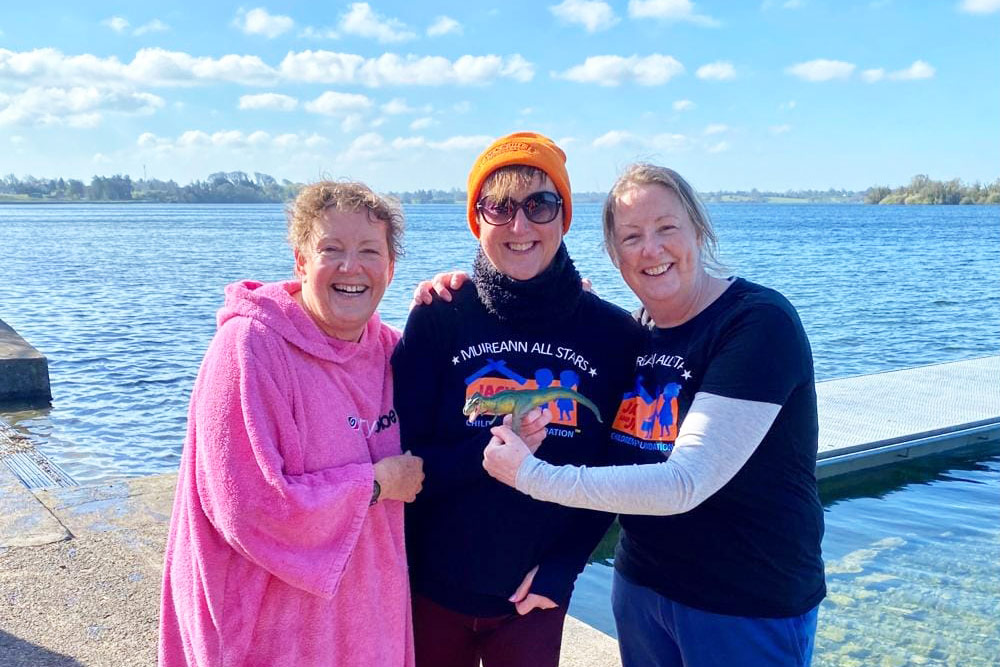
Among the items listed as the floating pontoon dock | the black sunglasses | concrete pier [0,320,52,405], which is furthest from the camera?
concrete pier [0,320,52,405]

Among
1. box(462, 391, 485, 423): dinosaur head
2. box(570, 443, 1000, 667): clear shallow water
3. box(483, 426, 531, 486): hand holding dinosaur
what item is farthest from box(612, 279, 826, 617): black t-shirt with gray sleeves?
box(570, 443, 1000, 667): clear shallow water

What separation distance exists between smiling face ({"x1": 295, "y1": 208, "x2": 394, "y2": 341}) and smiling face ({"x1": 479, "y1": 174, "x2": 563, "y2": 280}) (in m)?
0.37

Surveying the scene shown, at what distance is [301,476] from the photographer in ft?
7.63

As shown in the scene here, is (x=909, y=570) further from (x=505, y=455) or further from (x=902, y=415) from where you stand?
(x=505, y=455)

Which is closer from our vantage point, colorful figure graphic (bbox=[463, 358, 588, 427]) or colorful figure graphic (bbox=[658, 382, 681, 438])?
colorful figure graphic (bbox=[658, 382, 681, 438])

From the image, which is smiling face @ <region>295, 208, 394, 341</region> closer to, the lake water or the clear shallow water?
the lake water

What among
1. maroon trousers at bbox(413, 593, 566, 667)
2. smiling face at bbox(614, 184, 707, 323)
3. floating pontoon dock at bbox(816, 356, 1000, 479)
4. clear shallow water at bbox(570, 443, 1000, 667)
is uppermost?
smiling face at bbox(614, 184, 707, 323)

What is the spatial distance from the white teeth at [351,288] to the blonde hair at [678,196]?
2.75ft

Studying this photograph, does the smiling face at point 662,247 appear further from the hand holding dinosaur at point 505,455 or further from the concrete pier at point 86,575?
the concrete pier at point 86,575

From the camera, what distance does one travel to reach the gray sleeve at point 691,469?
91.0 inches

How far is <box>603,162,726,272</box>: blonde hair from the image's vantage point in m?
2.65

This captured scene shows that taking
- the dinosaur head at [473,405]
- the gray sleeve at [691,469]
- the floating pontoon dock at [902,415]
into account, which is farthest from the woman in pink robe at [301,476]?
the floating pontoon dock at [902,415]

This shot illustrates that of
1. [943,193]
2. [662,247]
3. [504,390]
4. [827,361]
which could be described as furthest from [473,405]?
[943,193]

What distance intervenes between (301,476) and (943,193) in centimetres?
18771
